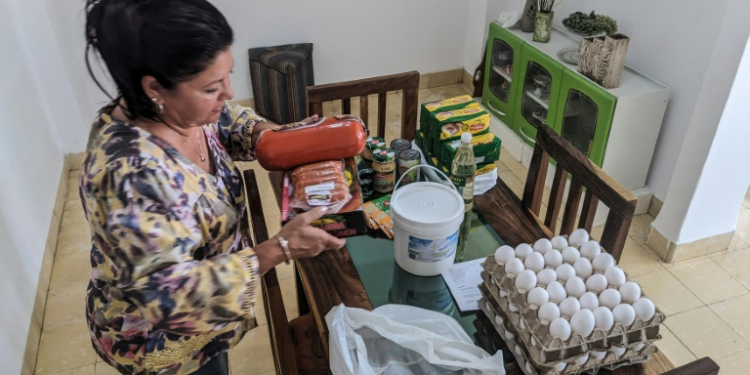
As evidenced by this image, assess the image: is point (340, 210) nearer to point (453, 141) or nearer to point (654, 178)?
point (453, 141)

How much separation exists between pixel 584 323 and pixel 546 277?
117 mm

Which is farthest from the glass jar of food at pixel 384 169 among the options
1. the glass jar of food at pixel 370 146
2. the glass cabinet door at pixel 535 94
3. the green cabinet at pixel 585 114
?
the glass cabinet door at pixel 535 94

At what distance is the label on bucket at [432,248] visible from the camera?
1.29m

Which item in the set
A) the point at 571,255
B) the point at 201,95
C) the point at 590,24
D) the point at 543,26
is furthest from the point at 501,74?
the point at 201,95

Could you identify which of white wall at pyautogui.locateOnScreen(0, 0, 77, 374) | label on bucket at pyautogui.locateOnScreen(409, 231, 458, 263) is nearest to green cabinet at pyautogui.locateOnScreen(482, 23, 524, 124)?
label on bucket at pyautogui.locateOnScreen(409, 231, 458, 263)

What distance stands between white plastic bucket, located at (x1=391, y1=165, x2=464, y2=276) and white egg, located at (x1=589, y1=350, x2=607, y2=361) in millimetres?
383

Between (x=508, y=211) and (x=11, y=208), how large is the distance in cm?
179

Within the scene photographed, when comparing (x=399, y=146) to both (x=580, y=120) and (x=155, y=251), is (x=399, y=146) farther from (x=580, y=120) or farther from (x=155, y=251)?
(x=580, y=120)

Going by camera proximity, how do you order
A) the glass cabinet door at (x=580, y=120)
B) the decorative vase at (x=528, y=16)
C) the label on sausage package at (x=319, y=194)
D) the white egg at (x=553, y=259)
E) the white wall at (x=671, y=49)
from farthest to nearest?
1. the decorative vase at (x=528, y=16)
2. the glass cabinet door at (x=580, y=120)
3. the white wall at (x=671, y=49)
4. the label on sausage package at (x=319, y=194)
5. the white egg at (x=553, y=259)

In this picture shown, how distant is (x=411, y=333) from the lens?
117cm

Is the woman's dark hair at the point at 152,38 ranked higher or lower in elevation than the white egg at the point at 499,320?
higher

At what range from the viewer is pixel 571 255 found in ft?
3.80

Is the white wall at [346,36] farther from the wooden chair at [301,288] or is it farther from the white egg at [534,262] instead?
the white egg at [534,262]

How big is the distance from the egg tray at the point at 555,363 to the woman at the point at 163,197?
39cm
